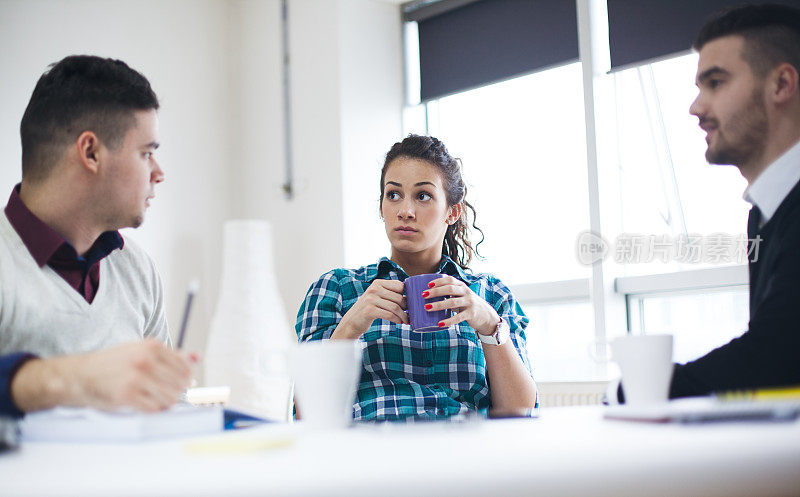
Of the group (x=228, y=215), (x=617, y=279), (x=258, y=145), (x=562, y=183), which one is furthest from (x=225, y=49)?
(x=617, y=279)

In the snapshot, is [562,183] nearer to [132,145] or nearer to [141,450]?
[132,145]

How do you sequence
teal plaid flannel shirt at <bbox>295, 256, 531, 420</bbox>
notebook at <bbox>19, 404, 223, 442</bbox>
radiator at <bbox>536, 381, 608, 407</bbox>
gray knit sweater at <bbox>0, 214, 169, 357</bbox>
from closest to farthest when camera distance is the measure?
notebook at <bbox>19, 404, 223, 442</bbox>
gray knit sweater at <bbox>0, 214, 169, 357</bbox>
teal plaid flannel shirt at <bbox>295, 256, 531, 420</bbox>
radiator at <bbox>536, 381, 608, 407</bbox>

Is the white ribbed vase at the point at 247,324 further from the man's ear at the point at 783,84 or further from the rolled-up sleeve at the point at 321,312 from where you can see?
the man's ear at the point at 783,84

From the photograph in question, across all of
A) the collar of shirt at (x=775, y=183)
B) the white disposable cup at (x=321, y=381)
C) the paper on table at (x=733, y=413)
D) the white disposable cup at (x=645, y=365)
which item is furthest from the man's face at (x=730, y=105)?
the white disposable cup at (x=321, y=381)

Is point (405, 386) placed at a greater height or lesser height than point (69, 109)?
lesser

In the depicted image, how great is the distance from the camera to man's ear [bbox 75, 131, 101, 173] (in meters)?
1.51

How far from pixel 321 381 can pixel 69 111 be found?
3.11ft

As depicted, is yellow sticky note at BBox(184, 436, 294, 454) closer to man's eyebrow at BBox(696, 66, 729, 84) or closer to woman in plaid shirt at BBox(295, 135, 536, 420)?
woman in plaid shirt at BBox(295, 135, 536, 420)

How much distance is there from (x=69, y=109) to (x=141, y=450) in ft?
3.34

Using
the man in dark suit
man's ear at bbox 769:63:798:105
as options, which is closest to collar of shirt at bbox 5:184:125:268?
the man in dark suit

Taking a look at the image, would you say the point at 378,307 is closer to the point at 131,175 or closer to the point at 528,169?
the point at 131,175

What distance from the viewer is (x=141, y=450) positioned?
0.71 m

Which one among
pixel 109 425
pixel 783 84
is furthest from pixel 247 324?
pixel 109 425

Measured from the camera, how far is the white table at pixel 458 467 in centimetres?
49
